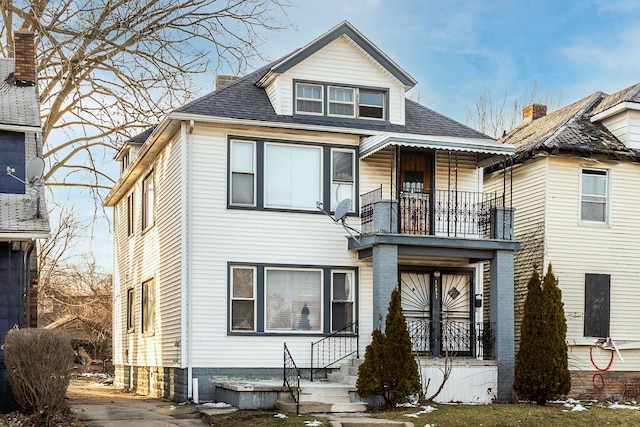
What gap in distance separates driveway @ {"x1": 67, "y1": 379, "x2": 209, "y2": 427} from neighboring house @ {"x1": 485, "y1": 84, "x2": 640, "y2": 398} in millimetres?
10155

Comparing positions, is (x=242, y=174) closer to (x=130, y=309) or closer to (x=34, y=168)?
(x=34, y=168)

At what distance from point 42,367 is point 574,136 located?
15304 millimetres

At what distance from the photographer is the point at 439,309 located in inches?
831

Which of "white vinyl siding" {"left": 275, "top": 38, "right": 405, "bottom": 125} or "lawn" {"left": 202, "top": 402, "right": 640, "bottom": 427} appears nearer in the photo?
"lawn" {"left": 202, "top": 402, "right": 640, "bottom": 427}

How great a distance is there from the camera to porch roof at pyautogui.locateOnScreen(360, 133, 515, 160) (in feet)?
63.5

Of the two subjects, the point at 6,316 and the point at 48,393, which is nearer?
the point at 48,393

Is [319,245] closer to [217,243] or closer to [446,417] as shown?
[217,243]

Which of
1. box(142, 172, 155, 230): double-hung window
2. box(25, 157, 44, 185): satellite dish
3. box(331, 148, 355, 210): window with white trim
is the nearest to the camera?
box(25, 157, 44, 185): satellite dish

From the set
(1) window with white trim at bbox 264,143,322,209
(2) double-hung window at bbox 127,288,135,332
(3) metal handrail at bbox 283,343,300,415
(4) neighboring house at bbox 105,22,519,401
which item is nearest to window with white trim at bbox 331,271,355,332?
(4) neighboring house at bbox 105,22,519,401

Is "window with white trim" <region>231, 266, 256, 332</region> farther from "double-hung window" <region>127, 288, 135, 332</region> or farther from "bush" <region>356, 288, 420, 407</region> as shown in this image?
"double-hung window" <region>127, 288, 135, 332</region>

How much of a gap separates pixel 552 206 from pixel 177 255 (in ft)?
32.4

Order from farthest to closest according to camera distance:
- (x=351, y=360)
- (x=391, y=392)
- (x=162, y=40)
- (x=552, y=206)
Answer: (x=162, y=40) → (x=552, y=206) → (x=351, y=360) → (x=391, y=392)

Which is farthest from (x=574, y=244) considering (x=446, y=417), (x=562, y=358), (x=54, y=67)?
(x=54, y=67)

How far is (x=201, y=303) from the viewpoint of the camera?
1909 cm
